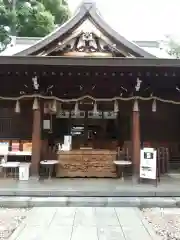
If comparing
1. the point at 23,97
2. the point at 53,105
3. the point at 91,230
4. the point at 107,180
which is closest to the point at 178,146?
the point at 107,180

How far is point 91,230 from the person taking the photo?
517 centimetres

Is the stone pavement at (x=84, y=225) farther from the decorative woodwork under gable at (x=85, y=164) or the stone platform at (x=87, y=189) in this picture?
the decorative woodwork under gable at (x=85, y=164)

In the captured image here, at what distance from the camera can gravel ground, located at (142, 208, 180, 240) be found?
5023mm

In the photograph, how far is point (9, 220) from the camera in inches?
230

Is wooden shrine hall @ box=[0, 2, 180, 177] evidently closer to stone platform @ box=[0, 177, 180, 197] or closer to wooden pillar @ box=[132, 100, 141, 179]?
wooden pillar @ box=[132, 100, 141, 179]

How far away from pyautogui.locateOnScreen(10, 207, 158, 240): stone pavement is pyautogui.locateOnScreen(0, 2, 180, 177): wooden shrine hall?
2527 mm

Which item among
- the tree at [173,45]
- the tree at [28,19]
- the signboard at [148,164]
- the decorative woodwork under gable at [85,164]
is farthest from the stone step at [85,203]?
the tree at [173,45]

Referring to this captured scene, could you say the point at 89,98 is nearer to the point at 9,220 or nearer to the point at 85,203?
the point at 85,203

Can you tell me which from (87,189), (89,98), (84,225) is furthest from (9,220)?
(89,98)

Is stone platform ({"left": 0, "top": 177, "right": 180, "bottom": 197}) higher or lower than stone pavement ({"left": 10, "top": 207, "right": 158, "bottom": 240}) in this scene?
higher

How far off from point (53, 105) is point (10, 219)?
418 cm

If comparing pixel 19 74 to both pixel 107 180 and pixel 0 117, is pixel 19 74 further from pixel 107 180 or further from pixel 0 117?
pixel 107 180

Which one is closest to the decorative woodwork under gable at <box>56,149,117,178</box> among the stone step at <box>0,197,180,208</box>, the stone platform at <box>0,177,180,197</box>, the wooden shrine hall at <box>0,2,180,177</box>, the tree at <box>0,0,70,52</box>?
the wooden shrine hall at <box>0,2,180,177</box>

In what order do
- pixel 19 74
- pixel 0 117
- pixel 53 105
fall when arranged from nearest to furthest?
1. pixel 19 74
2. pixel 53 105
3. pixel 0 117
